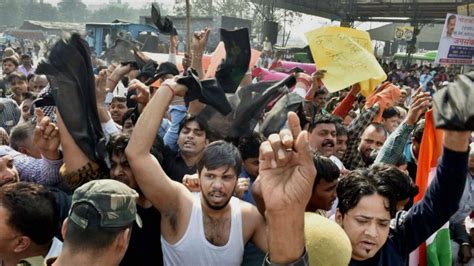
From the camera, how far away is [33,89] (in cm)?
646

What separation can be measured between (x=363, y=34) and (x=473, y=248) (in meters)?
2.26

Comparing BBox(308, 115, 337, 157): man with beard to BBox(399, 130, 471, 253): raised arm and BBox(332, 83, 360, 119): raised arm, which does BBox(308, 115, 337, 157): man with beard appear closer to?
BBox(332, 83, 360, 119): raised arm

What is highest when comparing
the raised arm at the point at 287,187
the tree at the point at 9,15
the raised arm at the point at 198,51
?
the raised arm at the point at 198,51

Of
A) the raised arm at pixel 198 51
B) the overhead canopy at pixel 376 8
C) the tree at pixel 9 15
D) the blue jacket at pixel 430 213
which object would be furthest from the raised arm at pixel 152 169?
the tree at pixel 9 15

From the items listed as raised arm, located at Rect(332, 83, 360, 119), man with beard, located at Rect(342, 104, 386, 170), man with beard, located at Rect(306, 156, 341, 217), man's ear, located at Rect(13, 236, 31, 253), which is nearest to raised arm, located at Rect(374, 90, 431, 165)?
man with beard, located at Rect(342, 104, 386, 170)

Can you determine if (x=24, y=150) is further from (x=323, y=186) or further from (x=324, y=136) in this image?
(x=324, y=136)

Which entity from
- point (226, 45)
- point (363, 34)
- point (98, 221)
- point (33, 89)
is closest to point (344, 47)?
point (363, 34)

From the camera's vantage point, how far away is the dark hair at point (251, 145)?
10.8 feet

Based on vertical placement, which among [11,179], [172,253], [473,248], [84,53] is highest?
[84,53]

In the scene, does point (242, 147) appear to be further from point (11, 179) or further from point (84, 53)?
point (11, 179)

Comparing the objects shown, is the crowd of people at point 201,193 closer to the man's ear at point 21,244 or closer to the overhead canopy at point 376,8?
the man's ear at point 21,244

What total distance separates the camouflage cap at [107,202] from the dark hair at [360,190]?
99 centimetres

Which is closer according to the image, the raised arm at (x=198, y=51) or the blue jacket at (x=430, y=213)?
the blue jacket at (x=430, y=213)

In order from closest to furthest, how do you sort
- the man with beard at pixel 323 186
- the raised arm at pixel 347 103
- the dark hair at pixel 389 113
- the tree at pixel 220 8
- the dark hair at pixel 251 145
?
1. the man with beard at pixel 323 186
2. the dark hair at pixel 251 145
3. the dark hair at pixel 389 113
4. the raised arm at pixel 347 103
5. the tree at pixel 220 8
